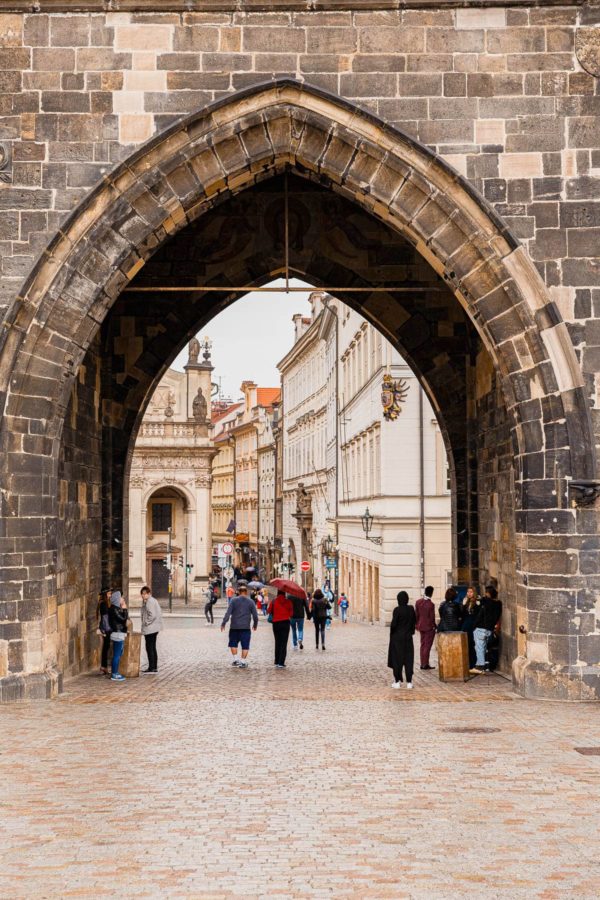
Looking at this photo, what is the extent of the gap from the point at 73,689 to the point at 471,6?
8489 millimetres

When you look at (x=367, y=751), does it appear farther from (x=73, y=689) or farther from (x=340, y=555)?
(x=340, y=555)

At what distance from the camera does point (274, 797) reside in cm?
804

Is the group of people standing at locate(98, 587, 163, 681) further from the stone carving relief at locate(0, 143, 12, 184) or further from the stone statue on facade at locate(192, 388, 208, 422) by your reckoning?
the stone statue on facade at locate(192, 388, 208, 422)

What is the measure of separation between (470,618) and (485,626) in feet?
1.36

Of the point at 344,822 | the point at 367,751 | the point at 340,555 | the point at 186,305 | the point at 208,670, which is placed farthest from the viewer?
the point at 340,555

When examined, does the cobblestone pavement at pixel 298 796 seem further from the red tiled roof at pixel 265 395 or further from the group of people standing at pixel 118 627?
the red tiled roof at pixel 265 395

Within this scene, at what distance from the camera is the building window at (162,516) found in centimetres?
6256

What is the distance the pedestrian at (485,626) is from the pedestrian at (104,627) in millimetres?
4528

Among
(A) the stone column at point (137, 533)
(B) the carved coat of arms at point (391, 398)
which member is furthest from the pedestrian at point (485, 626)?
(A) the stone column at point (137, 533)

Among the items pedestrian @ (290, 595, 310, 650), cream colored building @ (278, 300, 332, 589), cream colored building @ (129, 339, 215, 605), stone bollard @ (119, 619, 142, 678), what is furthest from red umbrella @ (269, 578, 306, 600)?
cream colored building @ (129, 339, 215, 605)

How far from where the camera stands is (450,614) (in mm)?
15680

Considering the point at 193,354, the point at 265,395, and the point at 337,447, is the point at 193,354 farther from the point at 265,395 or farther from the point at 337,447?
the point at 265,395

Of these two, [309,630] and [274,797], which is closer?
[274,797]

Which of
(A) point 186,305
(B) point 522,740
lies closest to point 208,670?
(A) point 186,305
